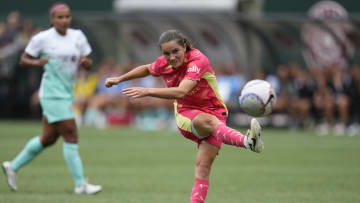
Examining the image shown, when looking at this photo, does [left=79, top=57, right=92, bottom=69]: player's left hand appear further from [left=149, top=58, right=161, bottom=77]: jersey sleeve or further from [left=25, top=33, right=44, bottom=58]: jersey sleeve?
[left=149, top=58, right=161, bottom=77]: jersey sleeve

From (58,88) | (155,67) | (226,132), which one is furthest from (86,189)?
(226,132)

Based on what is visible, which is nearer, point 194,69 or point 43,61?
point 194,69

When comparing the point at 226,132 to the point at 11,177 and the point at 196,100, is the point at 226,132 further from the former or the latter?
the point at 11,177

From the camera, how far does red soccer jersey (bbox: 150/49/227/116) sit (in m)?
7.55

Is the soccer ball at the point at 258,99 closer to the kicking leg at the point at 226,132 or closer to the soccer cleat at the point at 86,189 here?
the kicking leg at the point at 226,132

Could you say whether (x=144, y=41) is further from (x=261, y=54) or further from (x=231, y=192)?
(x=231, y=192)

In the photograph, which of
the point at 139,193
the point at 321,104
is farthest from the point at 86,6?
the point at 139,193

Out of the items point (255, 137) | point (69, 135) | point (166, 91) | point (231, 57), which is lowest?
point (231, 57)

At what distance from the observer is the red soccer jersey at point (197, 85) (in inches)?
297

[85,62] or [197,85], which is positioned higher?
[197,85]

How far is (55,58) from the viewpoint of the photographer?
979cm

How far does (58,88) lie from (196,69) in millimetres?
3187

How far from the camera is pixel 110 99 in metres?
24.1

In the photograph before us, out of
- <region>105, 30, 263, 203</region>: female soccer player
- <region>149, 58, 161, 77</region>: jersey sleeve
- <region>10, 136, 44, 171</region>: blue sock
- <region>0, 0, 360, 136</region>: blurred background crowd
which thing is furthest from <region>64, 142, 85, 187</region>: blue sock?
<region>0, 0, 360, 136</region>: blurred background crowd
